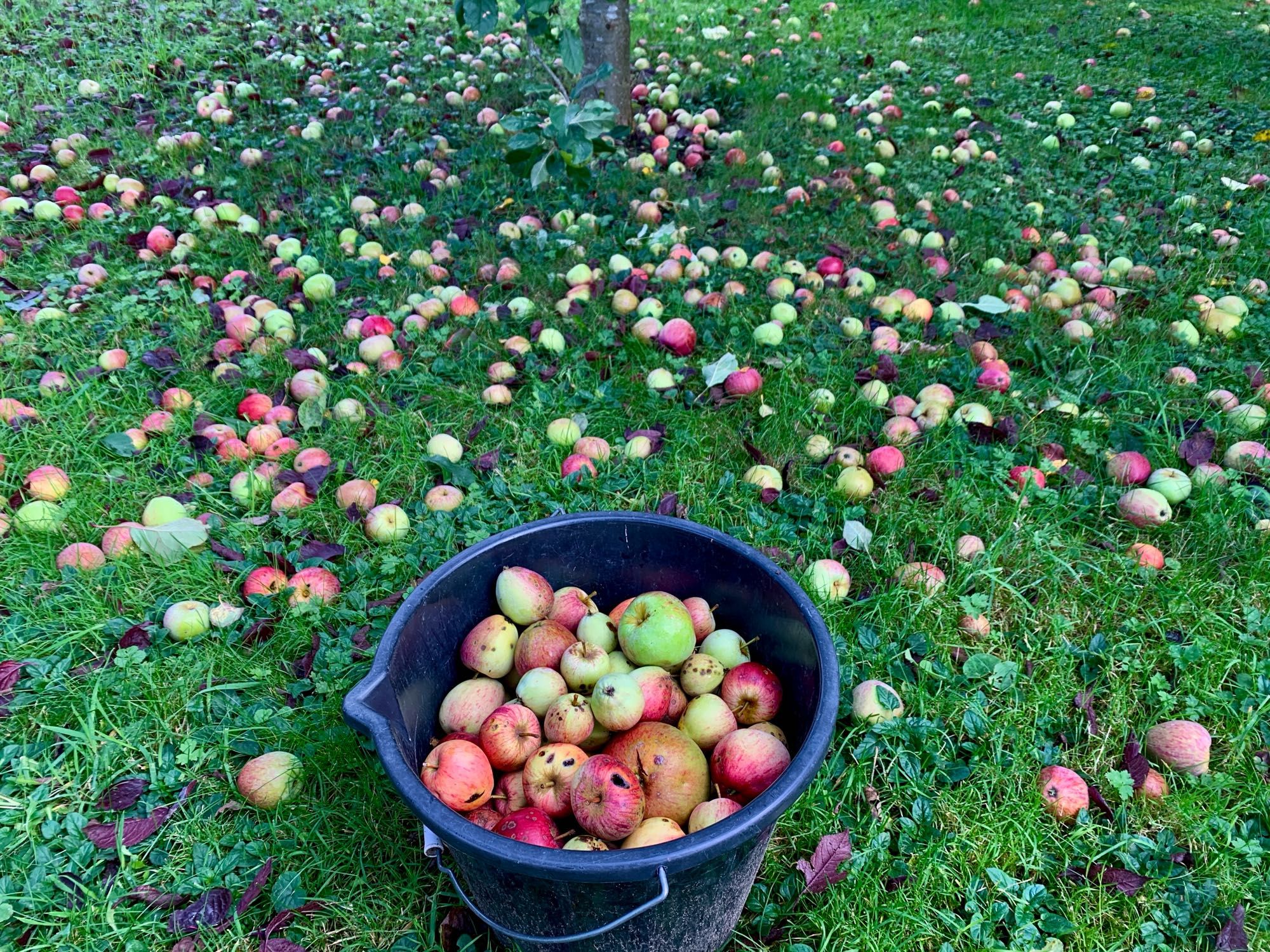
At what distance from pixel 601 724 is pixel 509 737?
19cm

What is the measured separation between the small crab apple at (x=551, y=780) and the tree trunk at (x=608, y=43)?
3751 millimetres

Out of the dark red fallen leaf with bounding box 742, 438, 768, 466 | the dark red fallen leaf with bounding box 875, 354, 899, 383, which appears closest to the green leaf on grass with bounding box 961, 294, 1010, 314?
the dark red fallen leaf with bounding box 875, 354, 899, 383

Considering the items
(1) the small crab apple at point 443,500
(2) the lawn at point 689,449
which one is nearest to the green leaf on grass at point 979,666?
(2) the lawn at point 689,449

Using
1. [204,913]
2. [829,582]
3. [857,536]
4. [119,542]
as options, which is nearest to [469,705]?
[204,913]

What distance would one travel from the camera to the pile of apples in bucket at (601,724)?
4.80 feet

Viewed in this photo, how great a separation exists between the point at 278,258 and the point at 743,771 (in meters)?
3.28

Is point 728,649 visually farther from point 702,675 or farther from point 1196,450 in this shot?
point 1196,450

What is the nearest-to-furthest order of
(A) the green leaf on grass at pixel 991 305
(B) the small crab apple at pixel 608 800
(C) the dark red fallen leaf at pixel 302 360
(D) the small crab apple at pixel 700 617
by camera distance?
(B) the small crab apple at pixel 608 800 → (D) the small crab apple at pixel 700 617 → (C) the dark red fallen leaf at pixel 302 360 → (A) the green leaf on grass at pixel 991 305

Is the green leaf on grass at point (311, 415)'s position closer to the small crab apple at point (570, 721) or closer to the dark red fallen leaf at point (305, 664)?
the dark red fallen leaf at point (305, 664)

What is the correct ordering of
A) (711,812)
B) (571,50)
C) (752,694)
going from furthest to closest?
(571,50)
(752,694)
(711,812)

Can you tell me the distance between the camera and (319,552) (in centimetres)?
237

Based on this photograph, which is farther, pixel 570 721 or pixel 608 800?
pixel 570 721

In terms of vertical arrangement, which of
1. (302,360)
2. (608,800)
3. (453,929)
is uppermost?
(608,800)

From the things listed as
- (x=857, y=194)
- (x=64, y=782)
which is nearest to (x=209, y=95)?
(x=857, y=194)
